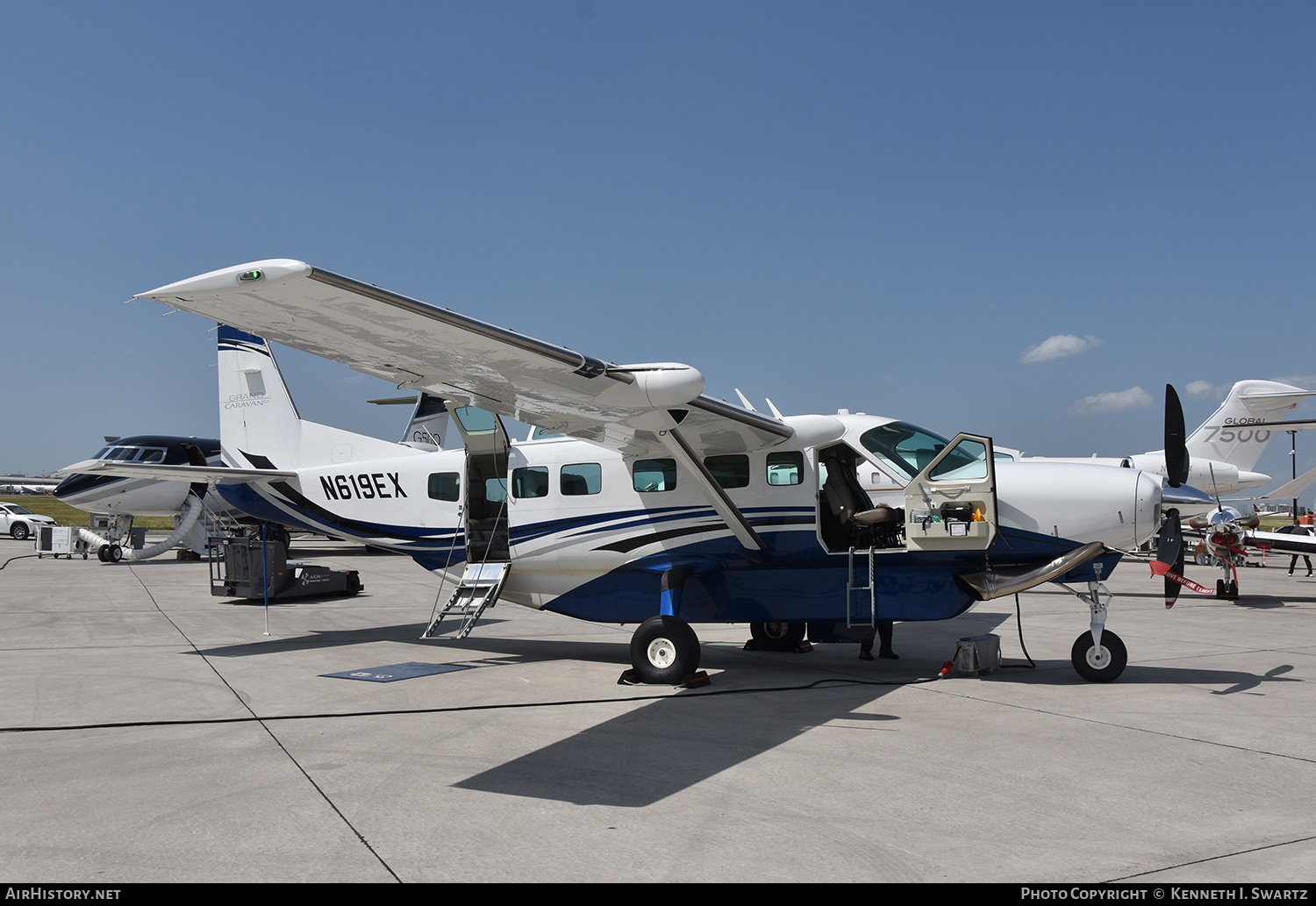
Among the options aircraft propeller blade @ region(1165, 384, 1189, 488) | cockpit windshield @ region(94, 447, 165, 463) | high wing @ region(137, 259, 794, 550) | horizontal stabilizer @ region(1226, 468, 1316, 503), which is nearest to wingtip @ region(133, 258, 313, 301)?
high wing @ region(137, 259, 794, 550)

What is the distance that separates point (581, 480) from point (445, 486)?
2.23m

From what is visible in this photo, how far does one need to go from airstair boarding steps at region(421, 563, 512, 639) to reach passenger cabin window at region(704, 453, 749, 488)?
2.94 metres

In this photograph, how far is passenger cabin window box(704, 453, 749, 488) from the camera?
32.6ft

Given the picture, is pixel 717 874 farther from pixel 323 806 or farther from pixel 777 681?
pixel 777 681

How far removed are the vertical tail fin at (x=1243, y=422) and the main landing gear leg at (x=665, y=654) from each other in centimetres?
2295

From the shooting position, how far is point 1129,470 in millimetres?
9125

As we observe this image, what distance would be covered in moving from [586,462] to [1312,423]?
20.1 metres

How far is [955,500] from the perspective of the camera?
870 cm

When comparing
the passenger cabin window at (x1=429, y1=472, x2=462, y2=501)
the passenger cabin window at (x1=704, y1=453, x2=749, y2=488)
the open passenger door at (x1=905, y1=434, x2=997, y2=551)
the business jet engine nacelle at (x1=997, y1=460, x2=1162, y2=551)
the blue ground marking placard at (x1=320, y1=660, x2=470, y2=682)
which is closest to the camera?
the open passenger door at (x1=905, y1=434, x2=997, y2=551)

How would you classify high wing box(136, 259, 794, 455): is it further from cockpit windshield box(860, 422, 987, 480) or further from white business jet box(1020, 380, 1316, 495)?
white business jet box(1020, 380, 1316, 495)

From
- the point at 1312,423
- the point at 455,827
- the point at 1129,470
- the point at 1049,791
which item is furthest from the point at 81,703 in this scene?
the point at 1312,423

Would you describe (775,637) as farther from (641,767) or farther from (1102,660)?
(641,767)

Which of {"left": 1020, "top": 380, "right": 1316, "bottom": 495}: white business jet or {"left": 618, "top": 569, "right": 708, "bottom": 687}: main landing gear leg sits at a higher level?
{"left": 1020, "top": 380, "right": 1316, "bottom": 495}: white business jet

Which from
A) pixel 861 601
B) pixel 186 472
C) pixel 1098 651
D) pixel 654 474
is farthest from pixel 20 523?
pixel 1098 651
